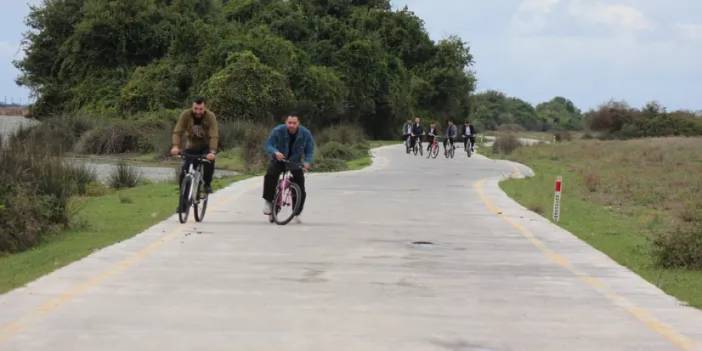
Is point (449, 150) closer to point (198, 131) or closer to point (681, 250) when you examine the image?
point (198, 131)

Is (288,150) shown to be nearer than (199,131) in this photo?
No

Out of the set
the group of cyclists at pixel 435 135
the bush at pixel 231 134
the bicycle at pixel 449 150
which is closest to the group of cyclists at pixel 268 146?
the bush at pixel 231 134

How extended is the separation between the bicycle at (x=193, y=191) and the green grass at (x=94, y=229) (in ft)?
2.04

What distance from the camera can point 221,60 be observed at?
193 ft

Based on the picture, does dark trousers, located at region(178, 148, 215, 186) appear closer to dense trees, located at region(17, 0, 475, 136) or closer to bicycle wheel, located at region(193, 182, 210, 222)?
bicycle wheel, located at region(193, 182, 210, 222)

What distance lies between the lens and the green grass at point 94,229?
1127 centimetres

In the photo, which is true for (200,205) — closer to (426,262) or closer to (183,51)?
(426,262)

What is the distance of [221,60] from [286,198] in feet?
143

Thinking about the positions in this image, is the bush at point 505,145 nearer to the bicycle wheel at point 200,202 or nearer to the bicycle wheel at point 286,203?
the bicycle wheel at point 286,203

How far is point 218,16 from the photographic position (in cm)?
6988

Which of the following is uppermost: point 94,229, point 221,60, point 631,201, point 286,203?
point 221,60

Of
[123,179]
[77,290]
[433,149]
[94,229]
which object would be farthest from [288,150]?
[433,149]

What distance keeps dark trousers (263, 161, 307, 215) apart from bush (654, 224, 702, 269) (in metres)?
5.72

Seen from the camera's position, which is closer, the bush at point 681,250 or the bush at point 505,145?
the bush at point 681,250
